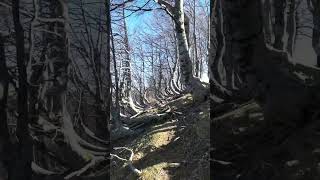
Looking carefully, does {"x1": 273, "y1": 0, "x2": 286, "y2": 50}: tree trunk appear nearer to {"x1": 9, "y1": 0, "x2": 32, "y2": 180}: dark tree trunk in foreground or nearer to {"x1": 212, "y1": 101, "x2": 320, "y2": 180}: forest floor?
{"x1": 212, "y1": 101, "x2": 320, "y2": 180}: forest floor

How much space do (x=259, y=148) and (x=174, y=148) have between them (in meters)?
3.90

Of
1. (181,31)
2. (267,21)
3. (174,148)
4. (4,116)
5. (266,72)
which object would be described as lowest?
(174,148)

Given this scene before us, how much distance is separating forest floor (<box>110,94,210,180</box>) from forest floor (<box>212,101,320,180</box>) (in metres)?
2.84

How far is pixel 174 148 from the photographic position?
7766 millimetres

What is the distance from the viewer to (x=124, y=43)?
1098 centimetres

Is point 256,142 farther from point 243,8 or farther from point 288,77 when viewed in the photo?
point 243,8

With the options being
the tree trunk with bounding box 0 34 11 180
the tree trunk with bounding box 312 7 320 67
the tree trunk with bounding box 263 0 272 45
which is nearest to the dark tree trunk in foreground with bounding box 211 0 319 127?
the tree trunk with bounding box 263 0 272 45

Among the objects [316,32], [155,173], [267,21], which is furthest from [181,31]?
[316,32]

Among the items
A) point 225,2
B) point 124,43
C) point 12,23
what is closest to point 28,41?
point 12,23

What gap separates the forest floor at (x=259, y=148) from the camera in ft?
12.5

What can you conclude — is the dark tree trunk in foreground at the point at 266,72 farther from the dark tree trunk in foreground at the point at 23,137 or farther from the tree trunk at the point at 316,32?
the dark tree trunk in foreground at the point at 23,137

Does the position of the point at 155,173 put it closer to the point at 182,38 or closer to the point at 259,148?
the point at 182,38

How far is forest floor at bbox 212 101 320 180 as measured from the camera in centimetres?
382

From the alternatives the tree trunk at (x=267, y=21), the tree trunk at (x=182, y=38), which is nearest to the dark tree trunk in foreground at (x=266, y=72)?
the tree trunk at (x=267, y=21)
